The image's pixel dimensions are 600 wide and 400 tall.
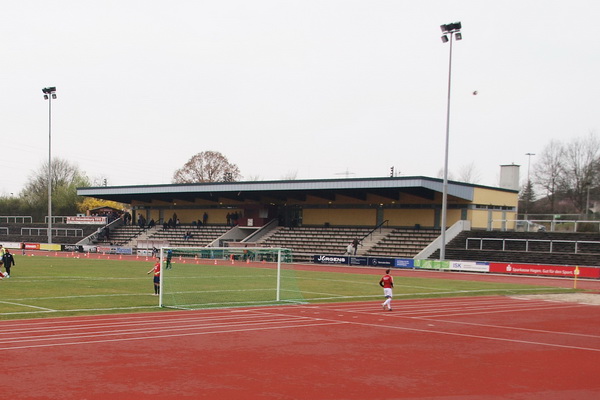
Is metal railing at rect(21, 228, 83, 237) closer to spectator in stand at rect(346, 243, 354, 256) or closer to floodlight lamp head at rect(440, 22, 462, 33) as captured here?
spectator in stand at rect(346, 243, 354, 256)

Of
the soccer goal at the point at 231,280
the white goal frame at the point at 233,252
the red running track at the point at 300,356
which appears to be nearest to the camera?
the red running track at the point at 300,356

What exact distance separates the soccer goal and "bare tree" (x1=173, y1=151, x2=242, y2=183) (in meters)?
64.4

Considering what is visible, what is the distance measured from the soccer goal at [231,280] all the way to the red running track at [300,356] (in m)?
3.00

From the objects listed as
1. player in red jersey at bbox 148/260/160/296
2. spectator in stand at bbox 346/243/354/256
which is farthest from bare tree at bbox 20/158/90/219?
player in red jersey at bbox 148/260/160/296

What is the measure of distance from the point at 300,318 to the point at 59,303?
852 centimetres

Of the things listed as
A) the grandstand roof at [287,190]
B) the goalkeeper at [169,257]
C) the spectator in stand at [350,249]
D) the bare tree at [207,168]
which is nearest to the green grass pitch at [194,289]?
the goalkeeper at [169,257]

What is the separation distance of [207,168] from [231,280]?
65.5 m

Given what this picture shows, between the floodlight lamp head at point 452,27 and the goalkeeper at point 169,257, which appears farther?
the floodlight lamp head at point 452,27

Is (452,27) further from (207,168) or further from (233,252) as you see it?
(207,168)

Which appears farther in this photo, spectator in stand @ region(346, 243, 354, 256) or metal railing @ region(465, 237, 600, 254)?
spectator in stand @ region(346, 243, 354, 256)

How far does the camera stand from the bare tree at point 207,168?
94875 mm

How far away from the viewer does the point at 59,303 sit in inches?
848

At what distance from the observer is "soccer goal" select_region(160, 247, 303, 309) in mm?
23047

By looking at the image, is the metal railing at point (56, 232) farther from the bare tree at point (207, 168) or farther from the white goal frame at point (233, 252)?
the white goal frame at point (233, 252)
